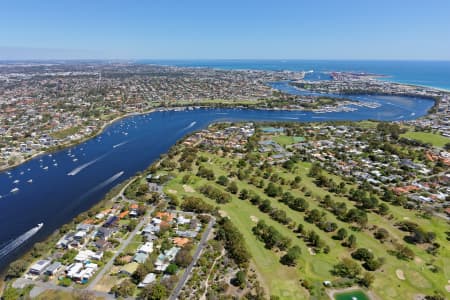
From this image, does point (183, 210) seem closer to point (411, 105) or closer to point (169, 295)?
point (169, 295)

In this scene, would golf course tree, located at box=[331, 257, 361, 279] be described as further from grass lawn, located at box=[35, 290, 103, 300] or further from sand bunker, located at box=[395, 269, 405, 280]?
grass lawn, located at box=[35, 290, 103, 300]

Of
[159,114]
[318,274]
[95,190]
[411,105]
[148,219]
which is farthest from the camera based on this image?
[411,105]

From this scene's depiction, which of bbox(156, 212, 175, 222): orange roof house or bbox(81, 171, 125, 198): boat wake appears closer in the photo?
bbox(156, 212, 175, 222): orange roof house

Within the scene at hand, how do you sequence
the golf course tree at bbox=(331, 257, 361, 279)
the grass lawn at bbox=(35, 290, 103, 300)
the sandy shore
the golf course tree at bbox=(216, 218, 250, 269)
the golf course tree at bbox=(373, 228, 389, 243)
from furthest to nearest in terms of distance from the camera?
the golf course tree at bbox=(373, 228, 389, 243)
the golf course tree at bbox=(216, 218, 250, 269)
the golf course tree at bbox=(331, 257, 361, 279)
the sandy shore
the grass lawn at bbox=(35, 290, 103, 300)

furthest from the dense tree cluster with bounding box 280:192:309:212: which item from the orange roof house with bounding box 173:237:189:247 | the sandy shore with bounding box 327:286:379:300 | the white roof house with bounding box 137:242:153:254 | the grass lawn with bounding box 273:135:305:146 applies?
the grass lawn with bounding box 273:135:305:146

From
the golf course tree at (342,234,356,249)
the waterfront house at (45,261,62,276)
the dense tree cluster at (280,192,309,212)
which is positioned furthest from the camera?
the dense tree cluster at (280,192,309,212)

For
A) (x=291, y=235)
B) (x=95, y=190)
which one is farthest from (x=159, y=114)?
(x=291, y=235)
